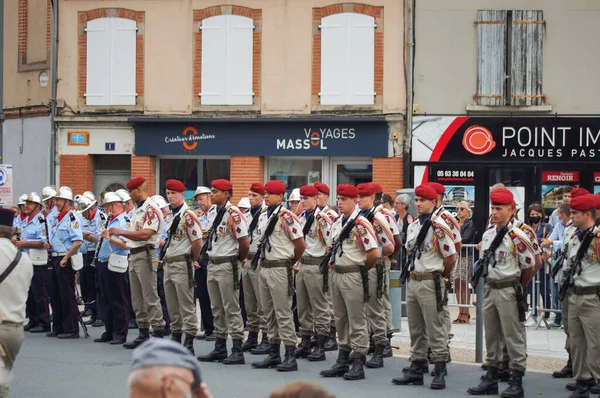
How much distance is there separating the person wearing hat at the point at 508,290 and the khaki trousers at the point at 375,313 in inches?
69.1

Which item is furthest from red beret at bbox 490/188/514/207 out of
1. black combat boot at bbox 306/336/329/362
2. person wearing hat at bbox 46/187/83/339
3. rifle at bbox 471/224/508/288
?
person wearing hat at bbox 46/187/83/339

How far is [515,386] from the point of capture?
1016cm

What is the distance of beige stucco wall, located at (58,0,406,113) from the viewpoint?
22.6 m

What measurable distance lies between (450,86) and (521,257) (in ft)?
41.5

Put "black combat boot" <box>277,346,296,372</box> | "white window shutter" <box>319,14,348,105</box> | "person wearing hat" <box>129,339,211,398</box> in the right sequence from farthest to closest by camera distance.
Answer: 1. "white window shutter" <box>319,14,348,105</box>
2. "black combat boot" <box>277,346,296,372</box>
3. "person wearing hat" <box>129,339,211,398</box>

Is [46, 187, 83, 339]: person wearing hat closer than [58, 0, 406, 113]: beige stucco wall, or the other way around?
[46, 187, 83, 339]: person wearing hat

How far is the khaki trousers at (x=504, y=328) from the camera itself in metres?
10.1

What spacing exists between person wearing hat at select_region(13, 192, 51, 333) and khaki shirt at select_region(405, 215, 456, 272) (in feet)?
20.6

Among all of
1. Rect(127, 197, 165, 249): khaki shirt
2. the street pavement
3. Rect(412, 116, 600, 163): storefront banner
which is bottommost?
the street pavement

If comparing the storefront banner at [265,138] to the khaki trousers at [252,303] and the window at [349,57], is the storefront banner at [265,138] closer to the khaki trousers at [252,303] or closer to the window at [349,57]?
the window at [349,57]

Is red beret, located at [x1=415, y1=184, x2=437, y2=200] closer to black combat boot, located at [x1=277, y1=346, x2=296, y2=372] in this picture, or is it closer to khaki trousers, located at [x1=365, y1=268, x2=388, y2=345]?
khaki trousers, located at [x1=365, y1=268, x2=388, y2=345]

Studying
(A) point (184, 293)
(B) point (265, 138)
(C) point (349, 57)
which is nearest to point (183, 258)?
(A) point (184, 293)

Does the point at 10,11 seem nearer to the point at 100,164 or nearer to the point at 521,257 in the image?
the point at 100,164

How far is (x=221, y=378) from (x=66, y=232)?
4428 mm
